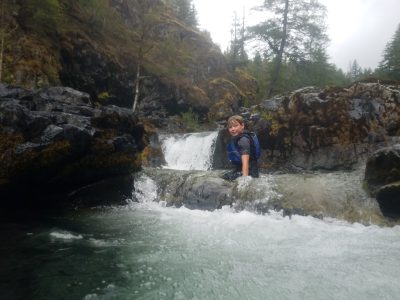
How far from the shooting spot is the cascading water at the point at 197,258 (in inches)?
165

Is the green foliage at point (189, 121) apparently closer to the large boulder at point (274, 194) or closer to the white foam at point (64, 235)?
the large boulder at point (274, 194)

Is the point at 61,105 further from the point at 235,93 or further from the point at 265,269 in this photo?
the point at 235,93

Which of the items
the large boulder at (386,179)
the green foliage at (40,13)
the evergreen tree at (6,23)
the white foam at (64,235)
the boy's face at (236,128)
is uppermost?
the green foliage at (40,13)

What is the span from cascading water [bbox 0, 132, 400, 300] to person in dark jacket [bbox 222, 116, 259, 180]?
1.26 metres

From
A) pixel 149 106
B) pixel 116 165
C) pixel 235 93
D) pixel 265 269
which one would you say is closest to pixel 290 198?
pixel 265 269

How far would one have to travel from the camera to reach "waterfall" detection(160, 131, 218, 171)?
61.2 ft

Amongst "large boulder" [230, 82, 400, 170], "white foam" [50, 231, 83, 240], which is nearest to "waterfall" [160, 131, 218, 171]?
"large boulder" [230, 82, 400, 170]

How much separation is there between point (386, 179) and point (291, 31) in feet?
68.4

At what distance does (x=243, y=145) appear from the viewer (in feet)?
24.8

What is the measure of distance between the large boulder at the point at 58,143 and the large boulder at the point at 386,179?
7.12 m

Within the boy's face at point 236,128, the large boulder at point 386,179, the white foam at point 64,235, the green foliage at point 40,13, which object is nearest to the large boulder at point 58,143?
the white foam at point 64,235

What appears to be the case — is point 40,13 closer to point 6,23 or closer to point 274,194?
point 6,23

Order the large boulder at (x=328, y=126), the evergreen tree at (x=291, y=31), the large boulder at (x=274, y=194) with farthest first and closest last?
1. the evergreen tree at (x=291, y=31)
2. the large boulder at (x=328, y=126)
3. the large boulder at (x=274, y=194)

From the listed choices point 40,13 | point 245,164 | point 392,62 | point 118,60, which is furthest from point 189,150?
point 392,62
